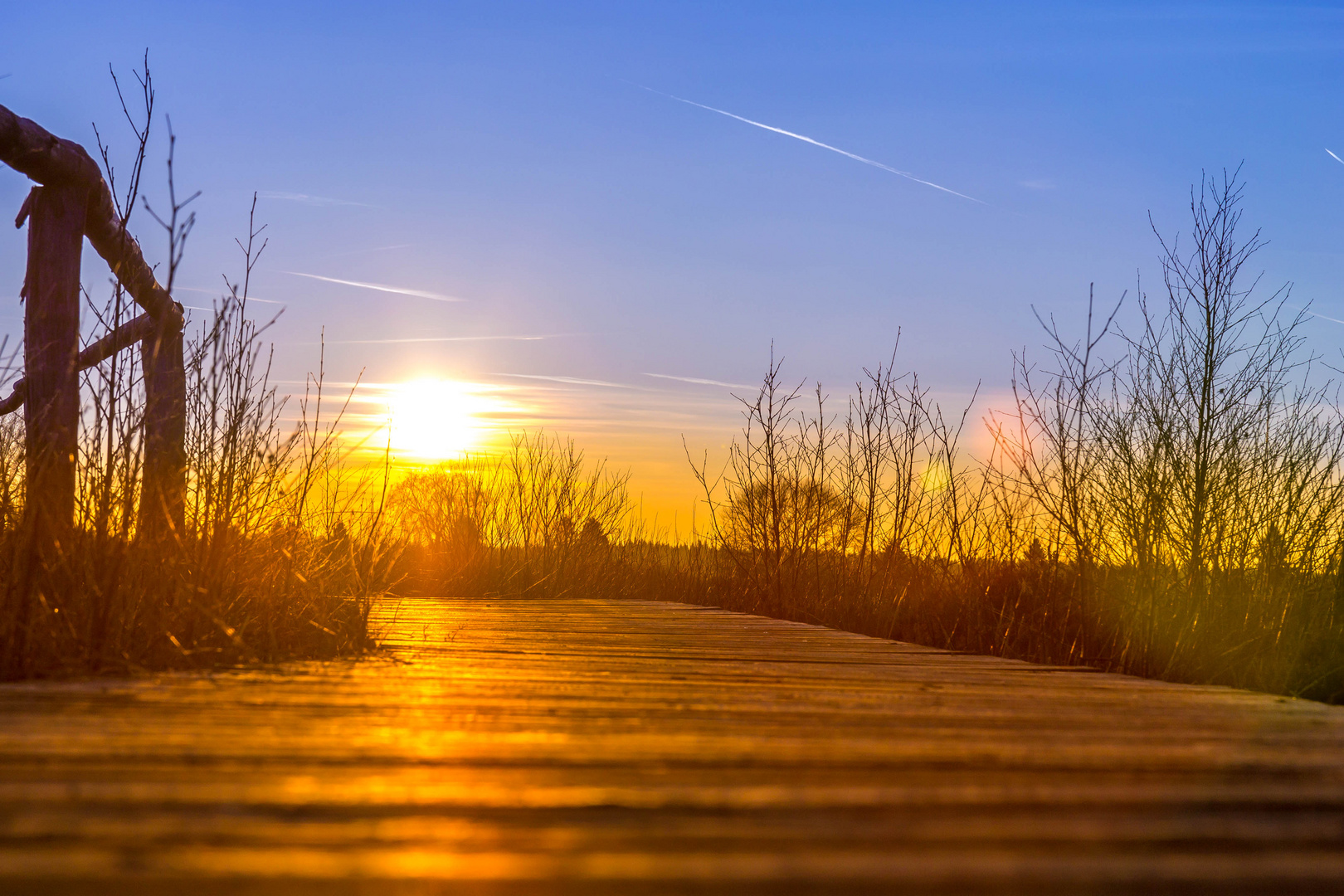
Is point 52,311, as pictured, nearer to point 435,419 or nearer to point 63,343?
point 63,343

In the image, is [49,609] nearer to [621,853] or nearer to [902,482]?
[621,853]

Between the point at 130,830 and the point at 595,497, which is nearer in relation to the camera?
the point at 130,830

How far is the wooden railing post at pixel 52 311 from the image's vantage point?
2809 millimetres

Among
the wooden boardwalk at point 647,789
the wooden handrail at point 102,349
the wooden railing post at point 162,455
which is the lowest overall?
the wooden boardwalk at point 647,789

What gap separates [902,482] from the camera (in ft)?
19.2

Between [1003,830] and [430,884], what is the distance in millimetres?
581

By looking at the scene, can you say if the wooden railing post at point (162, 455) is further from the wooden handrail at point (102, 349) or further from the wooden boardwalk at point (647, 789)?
the wooden boardwalk at point (647, 789)

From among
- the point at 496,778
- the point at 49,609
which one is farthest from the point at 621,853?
the point at 49,609

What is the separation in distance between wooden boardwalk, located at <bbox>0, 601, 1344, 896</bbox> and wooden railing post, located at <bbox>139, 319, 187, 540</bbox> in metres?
0.67

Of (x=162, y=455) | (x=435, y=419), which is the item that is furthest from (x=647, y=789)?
(x=435, y=419)

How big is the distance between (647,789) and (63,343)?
2851 millimetres

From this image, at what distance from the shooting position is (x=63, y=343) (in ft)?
10.1

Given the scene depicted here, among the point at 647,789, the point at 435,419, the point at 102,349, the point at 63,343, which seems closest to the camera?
the point at 647,789

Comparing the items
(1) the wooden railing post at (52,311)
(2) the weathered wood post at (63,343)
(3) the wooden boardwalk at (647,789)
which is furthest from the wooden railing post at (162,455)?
(3) the wooden boardwalk at (647,789)
